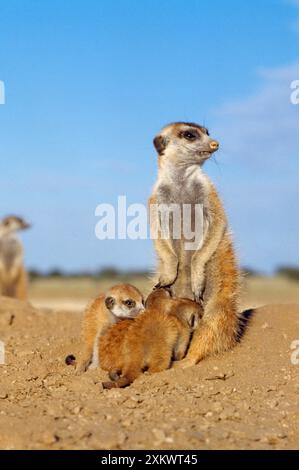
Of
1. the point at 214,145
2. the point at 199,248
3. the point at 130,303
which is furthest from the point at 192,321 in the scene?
the point at 214,145

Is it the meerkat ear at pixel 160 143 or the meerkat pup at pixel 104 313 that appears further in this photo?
the meerkat ear at pixel 160 143

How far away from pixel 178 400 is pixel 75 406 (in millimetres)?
717

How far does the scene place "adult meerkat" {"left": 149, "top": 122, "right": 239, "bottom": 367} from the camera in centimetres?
634

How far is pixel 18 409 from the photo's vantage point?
526 centimetres

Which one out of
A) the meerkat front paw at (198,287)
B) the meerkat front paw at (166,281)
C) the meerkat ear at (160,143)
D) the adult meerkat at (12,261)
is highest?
the adult meerkat at (12,261)

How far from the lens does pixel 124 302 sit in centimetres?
616

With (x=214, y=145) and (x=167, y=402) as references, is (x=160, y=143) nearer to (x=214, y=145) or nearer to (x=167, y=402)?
(x=214, y=145)

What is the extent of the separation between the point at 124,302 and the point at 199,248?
0.83 metres

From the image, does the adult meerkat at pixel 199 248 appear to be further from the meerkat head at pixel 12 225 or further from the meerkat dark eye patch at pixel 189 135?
the meerkat head at pixel 12 225

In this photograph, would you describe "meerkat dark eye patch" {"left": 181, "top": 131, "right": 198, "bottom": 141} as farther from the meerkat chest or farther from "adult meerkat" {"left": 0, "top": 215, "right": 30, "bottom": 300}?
"adult meerkat" {"left": 0, "top": 215, "right": 30, "bottom": 300}

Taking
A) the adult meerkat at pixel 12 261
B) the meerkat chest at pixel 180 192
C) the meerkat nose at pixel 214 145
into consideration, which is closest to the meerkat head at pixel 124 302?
the meerkat chest at pixel 180 192

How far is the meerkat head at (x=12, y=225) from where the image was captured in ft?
55.4

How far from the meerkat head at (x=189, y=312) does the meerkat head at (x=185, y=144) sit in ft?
4.32
